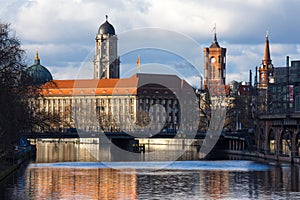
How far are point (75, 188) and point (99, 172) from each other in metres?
18.5

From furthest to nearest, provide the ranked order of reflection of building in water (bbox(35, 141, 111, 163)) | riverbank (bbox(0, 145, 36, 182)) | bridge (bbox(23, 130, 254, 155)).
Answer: bridge (bbox(23, 130, 254, 155)), reflection of building in water (bbox(35, 141, 111, 163)), riverbank (bbox(0, 145, 36, 182))

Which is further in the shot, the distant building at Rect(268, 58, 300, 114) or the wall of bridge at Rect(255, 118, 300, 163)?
the distant building at Rect(268, 58, 300, 114)

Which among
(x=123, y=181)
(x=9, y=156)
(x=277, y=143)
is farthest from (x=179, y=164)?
(x=123, y=181)

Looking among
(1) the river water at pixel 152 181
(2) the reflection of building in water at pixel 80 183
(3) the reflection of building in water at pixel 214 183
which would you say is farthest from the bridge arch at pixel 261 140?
(2) the reflection of building in water at pixel 80 183

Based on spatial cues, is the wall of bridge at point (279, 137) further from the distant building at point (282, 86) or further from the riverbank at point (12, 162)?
the riverbank at point (12, 162)

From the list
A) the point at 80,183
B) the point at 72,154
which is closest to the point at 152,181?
the point at 80,183

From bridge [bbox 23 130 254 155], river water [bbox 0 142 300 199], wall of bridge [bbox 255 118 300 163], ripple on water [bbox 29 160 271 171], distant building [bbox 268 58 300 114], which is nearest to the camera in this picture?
river water [bbox 0 142 300 199]

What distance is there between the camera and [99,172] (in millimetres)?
83000

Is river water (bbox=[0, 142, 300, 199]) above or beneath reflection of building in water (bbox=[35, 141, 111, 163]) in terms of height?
beneath

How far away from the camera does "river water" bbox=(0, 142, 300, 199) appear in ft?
196

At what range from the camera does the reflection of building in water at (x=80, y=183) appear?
59.5 meters

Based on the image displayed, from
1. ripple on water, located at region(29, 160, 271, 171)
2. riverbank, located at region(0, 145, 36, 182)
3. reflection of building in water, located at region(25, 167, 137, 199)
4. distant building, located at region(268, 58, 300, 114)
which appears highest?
distant building, located at region(268, 58, 300, 114)

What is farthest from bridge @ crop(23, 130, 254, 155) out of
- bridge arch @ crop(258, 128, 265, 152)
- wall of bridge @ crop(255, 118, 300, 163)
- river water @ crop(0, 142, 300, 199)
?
river water @ crop(0, 142, 300, 199)

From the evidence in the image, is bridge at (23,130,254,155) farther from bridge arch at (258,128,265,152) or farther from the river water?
the river water
